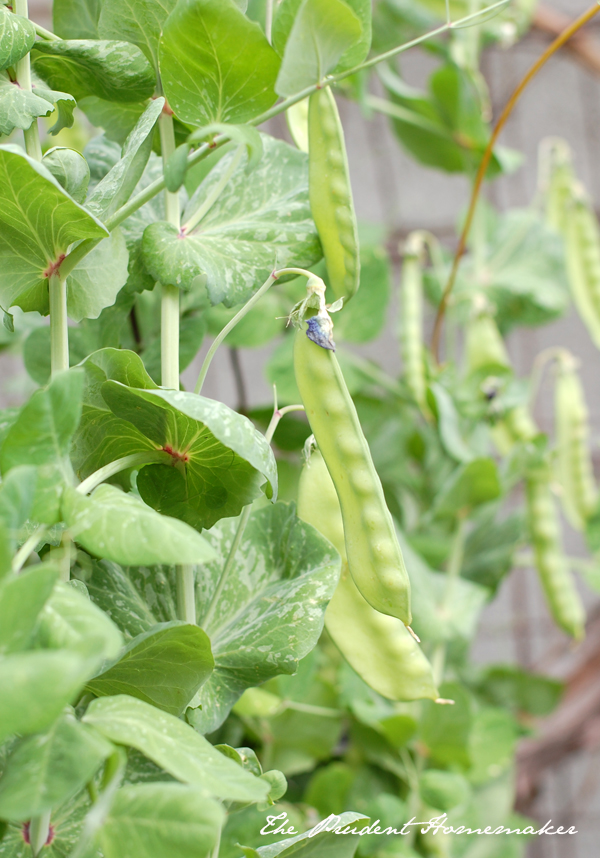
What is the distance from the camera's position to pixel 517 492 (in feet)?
3.49

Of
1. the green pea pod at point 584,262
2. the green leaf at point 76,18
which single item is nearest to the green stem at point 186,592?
the green leaf at point 76,18

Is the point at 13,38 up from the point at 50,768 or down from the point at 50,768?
up

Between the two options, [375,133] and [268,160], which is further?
[375,133]

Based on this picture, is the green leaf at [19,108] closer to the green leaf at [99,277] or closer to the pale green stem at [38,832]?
the green leaf at [99,277]

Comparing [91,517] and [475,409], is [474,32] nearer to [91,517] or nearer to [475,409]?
[475,409]

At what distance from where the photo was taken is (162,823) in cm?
16

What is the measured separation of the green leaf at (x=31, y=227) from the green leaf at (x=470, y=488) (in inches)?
13.3

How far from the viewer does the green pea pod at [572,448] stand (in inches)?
23.9

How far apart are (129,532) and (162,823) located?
0.22 ft

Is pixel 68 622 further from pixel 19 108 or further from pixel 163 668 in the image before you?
pixel 19 108

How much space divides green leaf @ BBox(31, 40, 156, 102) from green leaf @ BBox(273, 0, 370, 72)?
0.17 feet

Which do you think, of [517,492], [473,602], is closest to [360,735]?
[473,602]

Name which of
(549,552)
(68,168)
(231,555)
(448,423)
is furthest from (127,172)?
(549,552)

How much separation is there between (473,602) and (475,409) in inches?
5.9
